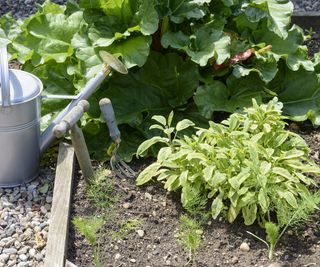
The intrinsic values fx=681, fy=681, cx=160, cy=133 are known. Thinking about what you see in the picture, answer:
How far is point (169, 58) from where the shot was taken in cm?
353

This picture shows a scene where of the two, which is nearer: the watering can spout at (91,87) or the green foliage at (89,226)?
the green foliage at (89,226)

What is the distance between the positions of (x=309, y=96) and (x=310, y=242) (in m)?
1.08

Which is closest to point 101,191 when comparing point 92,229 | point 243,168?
point 92,229

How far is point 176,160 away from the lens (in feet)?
9.92

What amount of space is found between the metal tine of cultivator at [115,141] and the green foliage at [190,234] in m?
0.46

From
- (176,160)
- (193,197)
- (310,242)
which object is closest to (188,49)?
(176,160)

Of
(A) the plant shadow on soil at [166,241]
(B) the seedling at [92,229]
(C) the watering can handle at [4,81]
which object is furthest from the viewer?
(C) the watering can handle at [4,81]

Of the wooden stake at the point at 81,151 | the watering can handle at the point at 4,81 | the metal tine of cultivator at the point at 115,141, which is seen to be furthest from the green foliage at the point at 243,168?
the watering can handle at the point at 4,81

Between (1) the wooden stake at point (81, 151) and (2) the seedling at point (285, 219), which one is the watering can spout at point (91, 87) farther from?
(2) the seedling at point (285, 219)

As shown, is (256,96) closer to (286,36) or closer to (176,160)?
(286,36)

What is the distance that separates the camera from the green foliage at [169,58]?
134 inches

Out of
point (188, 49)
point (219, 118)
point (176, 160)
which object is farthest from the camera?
point (219, 118)

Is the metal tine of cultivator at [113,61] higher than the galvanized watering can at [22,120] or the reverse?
higher

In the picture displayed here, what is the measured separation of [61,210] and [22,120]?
1.47 ft
